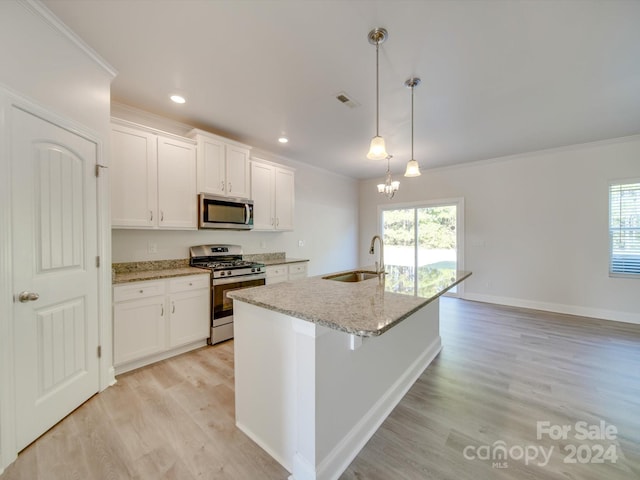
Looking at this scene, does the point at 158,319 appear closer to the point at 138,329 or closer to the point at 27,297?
the point at 138,329

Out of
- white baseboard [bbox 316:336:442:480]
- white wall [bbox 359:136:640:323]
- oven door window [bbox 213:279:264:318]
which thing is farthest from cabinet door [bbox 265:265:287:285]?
white wall [bbox 359:136:640:323]

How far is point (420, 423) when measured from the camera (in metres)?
1.79

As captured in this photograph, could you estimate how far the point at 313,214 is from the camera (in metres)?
5.29

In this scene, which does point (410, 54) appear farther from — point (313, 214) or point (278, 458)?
point (313, 214)

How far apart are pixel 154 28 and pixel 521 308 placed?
5.96 meters

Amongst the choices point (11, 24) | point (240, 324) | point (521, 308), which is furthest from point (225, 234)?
point (521, 308)

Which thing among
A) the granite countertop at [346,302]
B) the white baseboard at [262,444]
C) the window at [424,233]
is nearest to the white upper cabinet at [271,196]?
the granite countertop at [346,302]

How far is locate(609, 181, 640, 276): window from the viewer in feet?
12.1

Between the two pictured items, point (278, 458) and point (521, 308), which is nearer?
point (278, 458)

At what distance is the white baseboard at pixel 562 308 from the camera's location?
3.72m

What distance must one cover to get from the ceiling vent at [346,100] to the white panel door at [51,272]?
220 centimetres

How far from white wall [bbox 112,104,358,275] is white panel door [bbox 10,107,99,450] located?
94 cm

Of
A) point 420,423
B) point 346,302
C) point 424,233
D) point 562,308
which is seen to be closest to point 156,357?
point 346,302

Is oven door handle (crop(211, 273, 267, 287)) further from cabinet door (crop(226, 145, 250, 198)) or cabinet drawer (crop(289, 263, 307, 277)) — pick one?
cabinet door (crop(226, 145, 250, 198))
